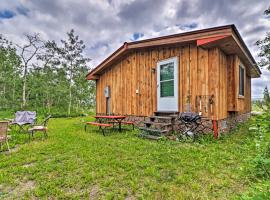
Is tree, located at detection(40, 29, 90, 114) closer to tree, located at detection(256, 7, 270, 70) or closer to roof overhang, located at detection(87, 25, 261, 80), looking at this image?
roof overhang, located at detection(87, 25, 261, 80)

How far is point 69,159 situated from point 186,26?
9156 millimetres

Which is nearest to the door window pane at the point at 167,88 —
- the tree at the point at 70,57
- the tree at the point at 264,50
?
the tree at the point at 264,50

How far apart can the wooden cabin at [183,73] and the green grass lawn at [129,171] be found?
61.2 inches

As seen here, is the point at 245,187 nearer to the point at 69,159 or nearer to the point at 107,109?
the point at 69,159

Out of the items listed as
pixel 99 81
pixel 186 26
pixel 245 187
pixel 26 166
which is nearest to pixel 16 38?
pixel 99 81

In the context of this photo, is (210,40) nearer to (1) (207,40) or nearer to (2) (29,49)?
(1) (207,40)

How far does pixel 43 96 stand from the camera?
726 inches

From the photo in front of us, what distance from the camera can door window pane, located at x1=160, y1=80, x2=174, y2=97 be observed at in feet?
20.1

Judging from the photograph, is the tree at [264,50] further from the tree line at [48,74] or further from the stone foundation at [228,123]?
the tree line at [48,74]

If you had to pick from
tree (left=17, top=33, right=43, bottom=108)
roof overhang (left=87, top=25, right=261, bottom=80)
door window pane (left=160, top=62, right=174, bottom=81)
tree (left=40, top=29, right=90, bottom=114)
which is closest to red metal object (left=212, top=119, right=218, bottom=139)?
door window pane (left=160, top=62, right=174, bottom=81)

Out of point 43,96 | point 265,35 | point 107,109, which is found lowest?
point 107,109


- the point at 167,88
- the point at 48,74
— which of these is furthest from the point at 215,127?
the point at 48,74

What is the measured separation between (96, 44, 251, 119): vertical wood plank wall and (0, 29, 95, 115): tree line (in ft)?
31.7

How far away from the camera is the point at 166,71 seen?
20.7ft
